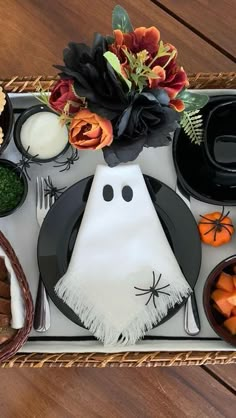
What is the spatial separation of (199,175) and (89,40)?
281 millimetres

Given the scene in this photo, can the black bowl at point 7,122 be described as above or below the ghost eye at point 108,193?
above

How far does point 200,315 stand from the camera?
82cm

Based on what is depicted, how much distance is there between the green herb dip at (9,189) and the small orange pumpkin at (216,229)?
0.25 meters

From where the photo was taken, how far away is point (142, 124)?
644mm

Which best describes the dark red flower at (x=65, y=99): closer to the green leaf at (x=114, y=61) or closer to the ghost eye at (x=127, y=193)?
the green leaf at (x=114, y=61)

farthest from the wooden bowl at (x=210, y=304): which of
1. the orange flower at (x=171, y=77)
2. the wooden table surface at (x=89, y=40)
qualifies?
the orange flower at (x=171, y=77)

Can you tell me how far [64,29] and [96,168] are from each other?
0.25 meters

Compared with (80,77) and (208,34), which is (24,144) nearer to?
(80,77)

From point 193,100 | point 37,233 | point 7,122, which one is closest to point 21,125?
point 7,122

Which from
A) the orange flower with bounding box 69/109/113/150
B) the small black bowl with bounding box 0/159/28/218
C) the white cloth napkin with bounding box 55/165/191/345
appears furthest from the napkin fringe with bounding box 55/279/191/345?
the orange flower with bounding box 69/109/113/150

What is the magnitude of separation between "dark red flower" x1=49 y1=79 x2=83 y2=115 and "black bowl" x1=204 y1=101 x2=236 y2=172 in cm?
20

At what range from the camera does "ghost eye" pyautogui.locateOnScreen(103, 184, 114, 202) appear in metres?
0.80

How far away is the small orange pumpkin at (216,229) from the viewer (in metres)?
0.80

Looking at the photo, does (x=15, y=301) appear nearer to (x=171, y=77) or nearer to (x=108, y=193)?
(x=108, y=193)
